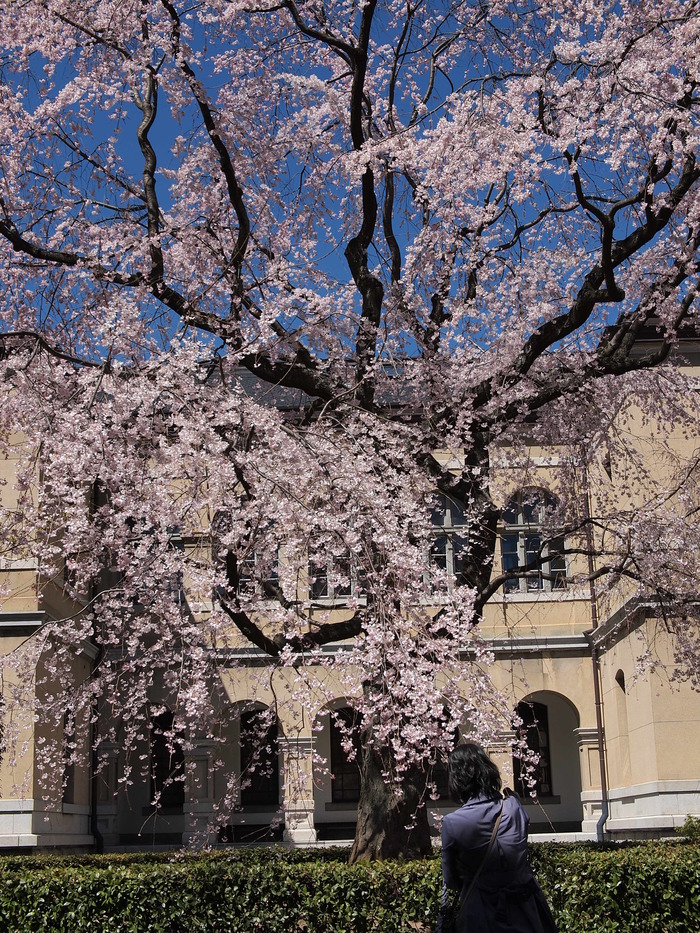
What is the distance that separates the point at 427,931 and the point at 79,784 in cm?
1189

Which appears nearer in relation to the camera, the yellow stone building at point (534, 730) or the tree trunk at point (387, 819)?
the tree trunk at point (387, 819)

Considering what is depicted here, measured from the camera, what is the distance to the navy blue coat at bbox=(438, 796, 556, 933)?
15.0ft

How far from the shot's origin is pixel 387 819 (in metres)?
10.4

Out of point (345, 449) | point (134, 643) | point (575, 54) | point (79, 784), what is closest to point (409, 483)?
point (345, 449)

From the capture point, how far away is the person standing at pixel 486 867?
4574 millimetres

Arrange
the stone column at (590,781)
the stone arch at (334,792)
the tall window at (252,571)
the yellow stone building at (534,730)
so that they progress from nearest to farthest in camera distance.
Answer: the tall window at (252,571)
the yellow stone building at (534,730)
the stone column at (590,781)
the stone arch at (334,792)

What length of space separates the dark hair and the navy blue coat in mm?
58

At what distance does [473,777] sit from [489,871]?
0.41 meters

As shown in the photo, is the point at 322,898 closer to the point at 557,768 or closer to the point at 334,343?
the point at 334,343

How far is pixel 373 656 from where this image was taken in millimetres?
8914

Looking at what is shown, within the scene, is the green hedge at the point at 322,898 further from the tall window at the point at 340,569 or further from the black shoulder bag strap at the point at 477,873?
the black shoulder bag strap at the point at 477,873

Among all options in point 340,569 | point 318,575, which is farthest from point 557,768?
point 340,569

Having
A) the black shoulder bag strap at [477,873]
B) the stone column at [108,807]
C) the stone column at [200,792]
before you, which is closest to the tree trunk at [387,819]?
the black shoulder bag strap at [477,873]

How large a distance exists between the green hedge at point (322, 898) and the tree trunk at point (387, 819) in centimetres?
178
